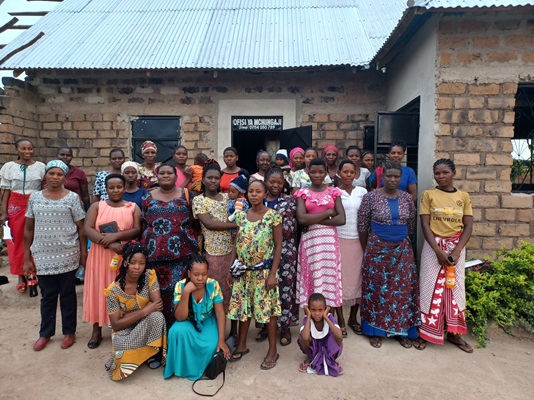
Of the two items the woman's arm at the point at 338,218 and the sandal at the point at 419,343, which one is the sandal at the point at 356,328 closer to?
the sandal at the point at 419,343

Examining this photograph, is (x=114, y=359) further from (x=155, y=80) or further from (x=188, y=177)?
(x=155, y=80)

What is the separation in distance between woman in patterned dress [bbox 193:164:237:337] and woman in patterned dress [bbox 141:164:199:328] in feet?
0.43

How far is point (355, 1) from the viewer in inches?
298

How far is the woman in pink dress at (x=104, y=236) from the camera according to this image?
9.84 feet

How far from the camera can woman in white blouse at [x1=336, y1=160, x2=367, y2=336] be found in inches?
133

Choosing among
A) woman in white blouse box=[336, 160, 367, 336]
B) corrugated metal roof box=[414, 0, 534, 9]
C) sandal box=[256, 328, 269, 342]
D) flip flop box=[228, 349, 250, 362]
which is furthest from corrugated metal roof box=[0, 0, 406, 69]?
flip flop box=[228, 349, 250, 362]

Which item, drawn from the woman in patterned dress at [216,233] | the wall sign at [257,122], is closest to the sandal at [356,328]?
the woman in patterned dress at [216,233]

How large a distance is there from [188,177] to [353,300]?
238 centimetres

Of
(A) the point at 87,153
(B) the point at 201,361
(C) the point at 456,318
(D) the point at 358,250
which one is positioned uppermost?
(A) the point at 87,153

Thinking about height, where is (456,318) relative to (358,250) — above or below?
below

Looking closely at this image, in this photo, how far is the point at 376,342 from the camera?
3254 millimetres

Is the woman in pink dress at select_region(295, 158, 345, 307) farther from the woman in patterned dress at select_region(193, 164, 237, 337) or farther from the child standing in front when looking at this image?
the woman in patterned dress at select_region(193, 164, 237, 337)

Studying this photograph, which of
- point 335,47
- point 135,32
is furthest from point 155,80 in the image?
point 335,47

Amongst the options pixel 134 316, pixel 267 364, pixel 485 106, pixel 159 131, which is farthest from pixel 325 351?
pixel 159 131
